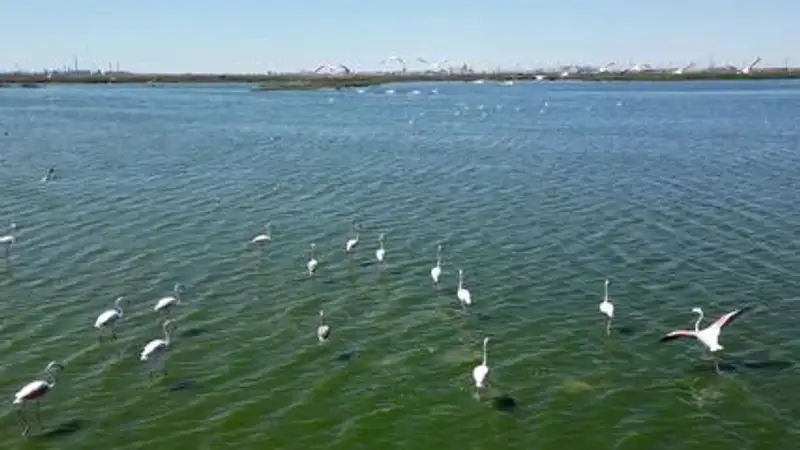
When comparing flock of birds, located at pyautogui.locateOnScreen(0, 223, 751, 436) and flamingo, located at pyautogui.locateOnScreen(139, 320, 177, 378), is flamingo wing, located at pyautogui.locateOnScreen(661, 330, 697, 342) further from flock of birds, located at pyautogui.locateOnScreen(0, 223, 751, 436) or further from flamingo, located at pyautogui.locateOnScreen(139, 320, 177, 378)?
flamingo, located at pyautogui.locateOnScreen(139, 320, 177, 378)

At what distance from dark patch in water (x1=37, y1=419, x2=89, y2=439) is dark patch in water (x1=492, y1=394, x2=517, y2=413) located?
26.0 ft

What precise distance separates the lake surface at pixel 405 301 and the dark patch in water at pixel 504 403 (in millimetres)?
42

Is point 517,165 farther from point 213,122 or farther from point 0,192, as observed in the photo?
point 213,122

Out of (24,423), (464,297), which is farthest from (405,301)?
(24,423)

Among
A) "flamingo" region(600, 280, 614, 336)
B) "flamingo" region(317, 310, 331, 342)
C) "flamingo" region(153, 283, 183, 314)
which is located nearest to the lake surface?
"flamingo" region(317, 310, 331, 342)

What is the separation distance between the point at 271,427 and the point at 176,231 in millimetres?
17645

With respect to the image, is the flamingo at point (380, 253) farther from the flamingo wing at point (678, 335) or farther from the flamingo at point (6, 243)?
the flamingo at point (6, 243)

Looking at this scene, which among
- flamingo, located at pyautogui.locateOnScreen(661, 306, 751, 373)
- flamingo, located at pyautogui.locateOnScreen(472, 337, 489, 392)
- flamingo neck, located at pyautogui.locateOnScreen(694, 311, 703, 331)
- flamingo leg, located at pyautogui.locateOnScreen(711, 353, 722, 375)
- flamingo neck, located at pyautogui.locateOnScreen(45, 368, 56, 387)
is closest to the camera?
flamingo neck, located at pyautogui.locateOnScreen(45, 368, 56, 387)

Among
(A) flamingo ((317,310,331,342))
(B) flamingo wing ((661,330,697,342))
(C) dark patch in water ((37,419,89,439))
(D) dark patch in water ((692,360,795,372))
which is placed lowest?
(C) dark patch in water ((37,419,89,439))

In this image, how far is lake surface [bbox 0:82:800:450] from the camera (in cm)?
1758

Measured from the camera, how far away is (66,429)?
56.1 feet

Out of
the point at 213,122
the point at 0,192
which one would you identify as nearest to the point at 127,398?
the point at 0,192

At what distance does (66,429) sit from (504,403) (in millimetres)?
8464

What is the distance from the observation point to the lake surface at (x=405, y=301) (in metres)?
17.6
